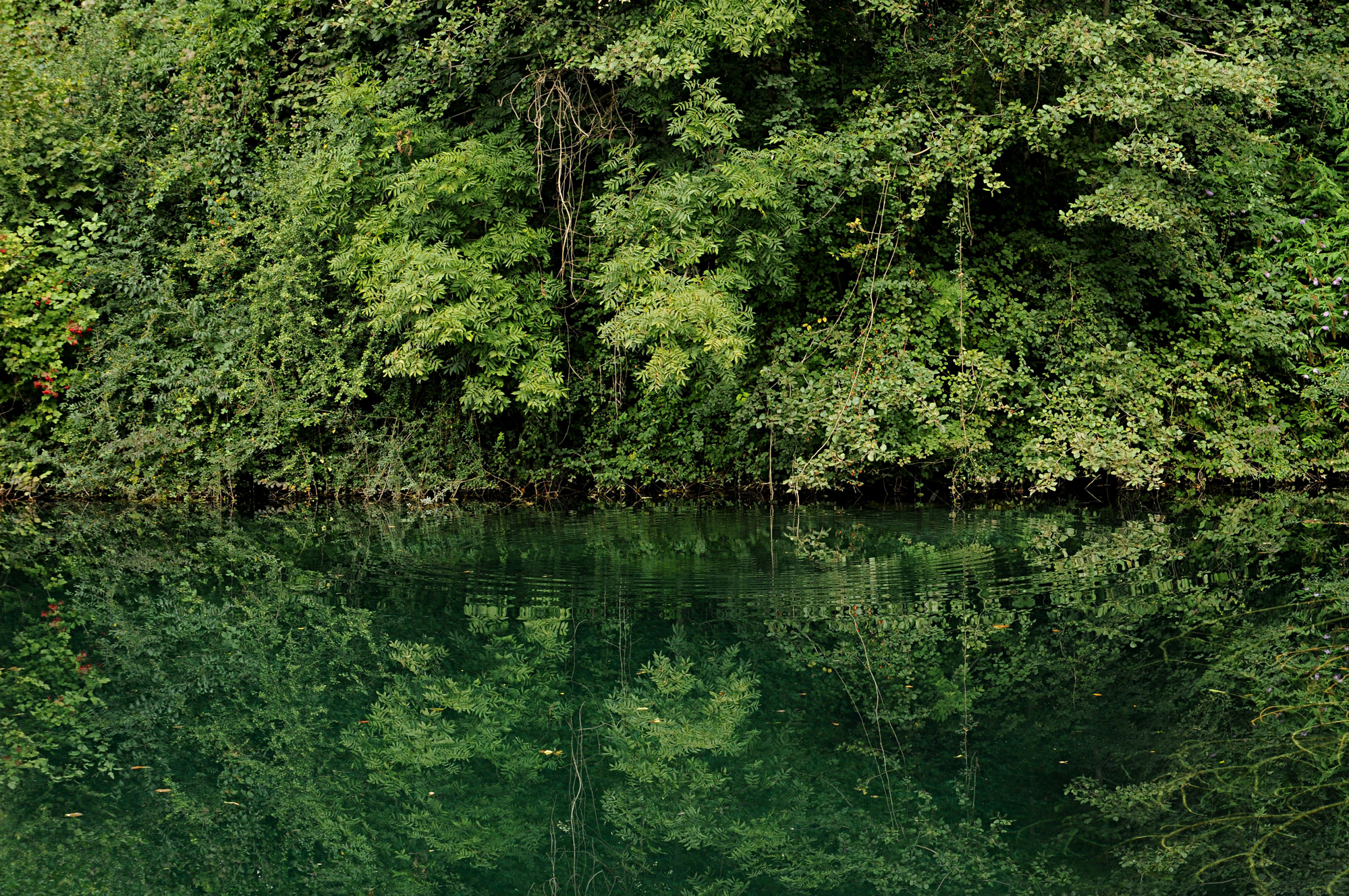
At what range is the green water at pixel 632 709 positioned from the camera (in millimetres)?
4812

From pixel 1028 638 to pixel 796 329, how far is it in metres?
6.54

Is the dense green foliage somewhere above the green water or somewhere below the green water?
above

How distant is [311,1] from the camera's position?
1516cm

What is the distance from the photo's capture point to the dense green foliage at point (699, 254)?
12.4 m

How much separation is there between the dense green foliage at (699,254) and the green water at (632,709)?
2413mm

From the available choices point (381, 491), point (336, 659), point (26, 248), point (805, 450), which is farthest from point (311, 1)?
point (336, 659)

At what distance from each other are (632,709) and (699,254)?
639 centimetres

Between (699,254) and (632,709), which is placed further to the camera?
(699,254)

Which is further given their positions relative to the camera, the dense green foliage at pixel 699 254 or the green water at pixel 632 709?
the dense green foliage at pixel 699 254

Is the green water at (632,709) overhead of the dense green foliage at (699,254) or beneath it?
beneath

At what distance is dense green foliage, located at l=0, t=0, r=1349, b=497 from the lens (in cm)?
1238

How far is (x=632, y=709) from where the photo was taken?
21.6 feet

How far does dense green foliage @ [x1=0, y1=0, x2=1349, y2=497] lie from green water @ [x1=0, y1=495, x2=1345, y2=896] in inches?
95.0

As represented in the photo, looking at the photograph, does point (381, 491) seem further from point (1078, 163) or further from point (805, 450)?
point (1078, 163)
